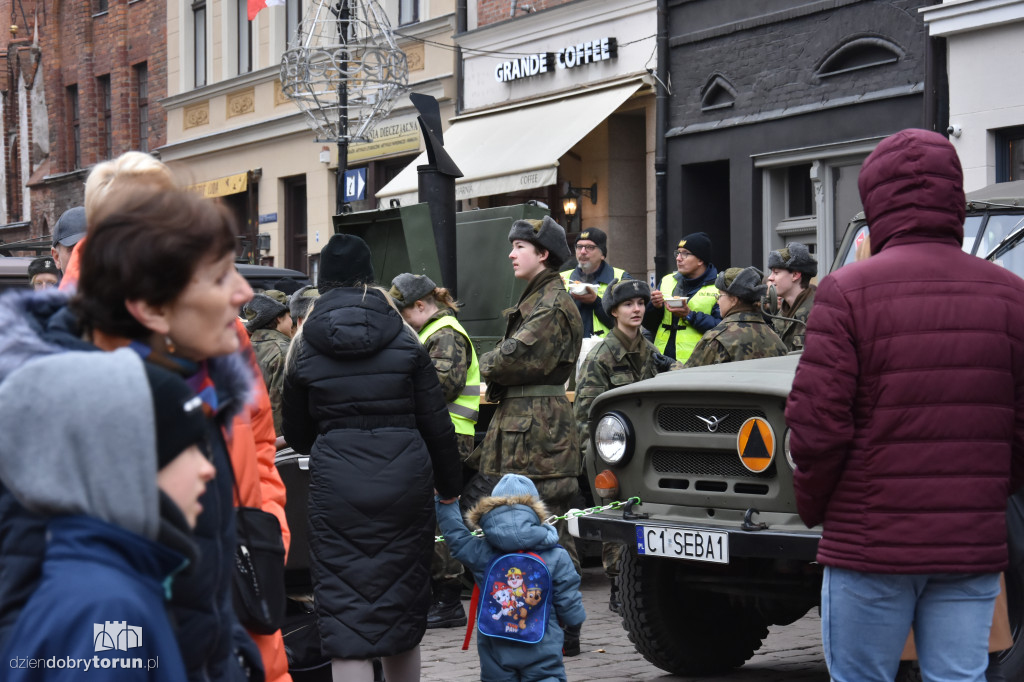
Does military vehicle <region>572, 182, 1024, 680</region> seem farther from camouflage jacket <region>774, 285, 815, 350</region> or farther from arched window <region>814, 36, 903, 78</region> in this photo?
arched window <region>814, 36, 903, 78</region>

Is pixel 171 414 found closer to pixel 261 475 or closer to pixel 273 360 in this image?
pixel 261 475

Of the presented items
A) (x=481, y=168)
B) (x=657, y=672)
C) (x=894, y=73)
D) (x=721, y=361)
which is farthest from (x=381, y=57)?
(x=657, y=672)

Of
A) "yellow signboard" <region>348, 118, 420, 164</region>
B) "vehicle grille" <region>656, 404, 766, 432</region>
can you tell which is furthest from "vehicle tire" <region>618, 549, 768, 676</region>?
"yellow signboard" <region>348, 118, 420, 164</region>

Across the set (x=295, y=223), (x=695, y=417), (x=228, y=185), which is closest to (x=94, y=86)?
(x=228, y=185)

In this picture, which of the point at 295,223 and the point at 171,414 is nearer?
the point at 171,414

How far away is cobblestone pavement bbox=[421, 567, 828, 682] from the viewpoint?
6508mm

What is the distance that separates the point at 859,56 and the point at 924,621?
12.5m

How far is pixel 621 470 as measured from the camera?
6188 millimetres

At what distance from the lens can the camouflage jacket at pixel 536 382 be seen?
7.21 metres

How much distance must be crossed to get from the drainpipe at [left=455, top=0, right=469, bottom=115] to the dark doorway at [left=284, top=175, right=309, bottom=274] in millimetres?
5082

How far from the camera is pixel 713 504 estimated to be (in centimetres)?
576

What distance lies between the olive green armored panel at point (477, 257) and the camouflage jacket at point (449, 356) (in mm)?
2277

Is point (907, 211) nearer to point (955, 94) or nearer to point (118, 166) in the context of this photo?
point (118, 166)

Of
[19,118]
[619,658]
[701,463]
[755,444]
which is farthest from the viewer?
[19,118]
